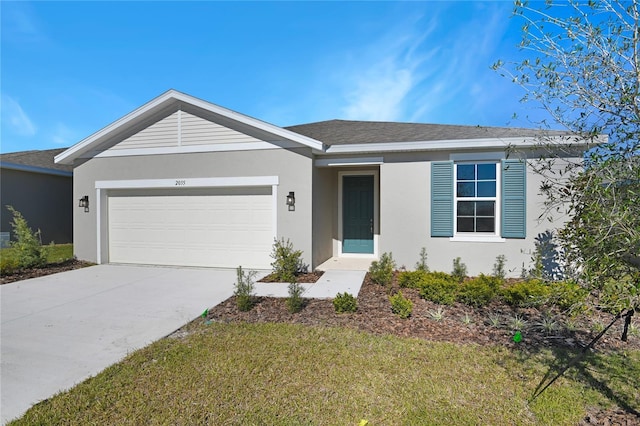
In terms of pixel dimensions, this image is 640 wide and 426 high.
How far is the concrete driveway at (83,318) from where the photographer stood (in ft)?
10.7

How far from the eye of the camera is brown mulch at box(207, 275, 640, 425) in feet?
13.3

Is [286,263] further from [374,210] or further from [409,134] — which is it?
[409,134]

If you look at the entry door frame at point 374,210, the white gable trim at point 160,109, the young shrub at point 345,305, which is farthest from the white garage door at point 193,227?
the young shrub at point 345,305

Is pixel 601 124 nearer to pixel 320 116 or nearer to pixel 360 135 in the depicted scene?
pixel 360 135

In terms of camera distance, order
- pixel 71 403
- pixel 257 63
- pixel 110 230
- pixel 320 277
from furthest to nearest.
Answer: pixel 257 63, pixel 110 230, pixel 320 277, pixel 71 403

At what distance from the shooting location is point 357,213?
948 cm

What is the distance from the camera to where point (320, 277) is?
24.3 ft

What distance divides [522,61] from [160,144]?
875 cm

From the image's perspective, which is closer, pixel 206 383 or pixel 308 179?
pixel 206 383

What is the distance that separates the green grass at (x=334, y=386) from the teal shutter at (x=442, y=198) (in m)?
4.13

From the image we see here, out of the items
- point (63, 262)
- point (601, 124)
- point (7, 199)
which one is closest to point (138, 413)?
point (601, 124)

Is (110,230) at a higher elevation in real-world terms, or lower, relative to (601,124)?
lower

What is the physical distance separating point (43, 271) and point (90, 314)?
4.84 m

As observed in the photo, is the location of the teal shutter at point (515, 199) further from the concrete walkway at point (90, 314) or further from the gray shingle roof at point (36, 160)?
the gray shingle roof at point (36, 160)
